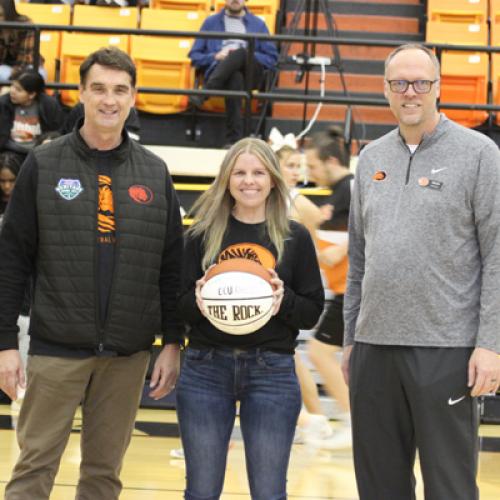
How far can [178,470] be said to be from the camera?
549 cm

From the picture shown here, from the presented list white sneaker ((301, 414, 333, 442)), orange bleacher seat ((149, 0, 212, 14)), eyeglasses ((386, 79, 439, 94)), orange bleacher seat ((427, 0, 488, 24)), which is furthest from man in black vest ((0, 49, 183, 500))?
orange bleacher seat ((427, 0, 488, 24))

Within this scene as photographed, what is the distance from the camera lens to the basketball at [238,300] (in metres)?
3.38

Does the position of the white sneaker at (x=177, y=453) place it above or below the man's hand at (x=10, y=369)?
below

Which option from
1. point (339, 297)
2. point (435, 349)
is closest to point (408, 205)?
point (435, 349)

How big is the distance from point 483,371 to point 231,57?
5739 millimetres

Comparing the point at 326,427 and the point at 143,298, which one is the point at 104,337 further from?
the point at 326,427

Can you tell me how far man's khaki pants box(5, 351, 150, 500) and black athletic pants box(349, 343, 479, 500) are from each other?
2.51ft

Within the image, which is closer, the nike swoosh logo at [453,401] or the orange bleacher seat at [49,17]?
the nike swoosh logo at [453,401]

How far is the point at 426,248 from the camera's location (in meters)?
3.22

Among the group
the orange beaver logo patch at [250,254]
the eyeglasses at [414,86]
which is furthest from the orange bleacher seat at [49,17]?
the eyeglasses at [414,86]

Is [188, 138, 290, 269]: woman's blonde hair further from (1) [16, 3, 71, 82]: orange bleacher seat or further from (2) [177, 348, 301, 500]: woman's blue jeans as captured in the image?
(1) [16, 3, 71, 82]: orange bleacher seat

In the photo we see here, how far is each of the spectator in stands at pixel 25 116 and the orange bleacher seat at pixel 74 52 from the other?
1189mm

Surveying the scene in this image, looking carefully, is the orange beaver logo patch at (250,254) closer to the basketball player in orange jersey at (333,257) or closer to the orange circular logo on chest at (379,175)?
the orange circular logo on chest at (379,175)

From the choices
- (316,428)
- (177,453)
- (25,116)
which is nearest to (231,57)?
(25,116)
